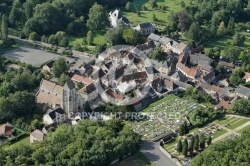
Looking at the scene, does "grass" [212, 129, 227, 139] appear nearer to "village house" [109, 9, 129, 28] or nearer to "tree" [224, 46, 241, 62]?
"tree" [224, 46, 241, 62]

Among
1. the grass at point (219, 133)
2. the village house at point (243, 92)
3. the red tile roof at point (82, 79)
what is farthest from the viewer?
the red tile roof at point (82, 79)

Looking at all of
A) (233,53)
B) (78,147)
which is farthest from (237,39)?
(78,147)

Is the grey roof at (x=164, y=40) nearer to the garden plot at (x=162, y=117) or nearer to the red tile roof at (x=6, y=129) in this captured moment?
the garden plot at (x=162, y=117)

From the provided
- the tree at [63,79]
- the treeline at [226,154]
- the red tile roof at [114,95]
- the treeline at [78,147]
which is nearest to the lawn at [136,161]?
the treeline at [78,147]

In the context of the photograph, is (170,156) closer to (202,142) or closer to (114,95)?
(202,142)

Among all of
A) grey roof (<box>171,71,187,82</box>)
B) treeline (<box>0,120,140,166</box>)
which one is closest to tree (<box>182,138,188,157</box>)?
treeline (<box>0,120,140,166</box>)

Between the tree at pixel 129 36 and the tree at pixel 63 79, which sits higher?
the tree at pixel 129 36
